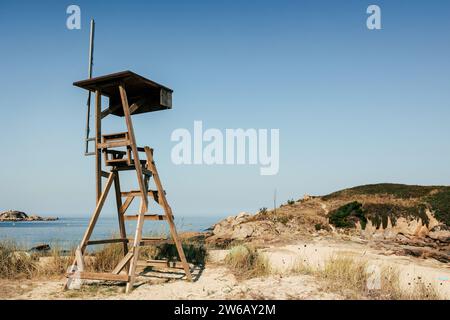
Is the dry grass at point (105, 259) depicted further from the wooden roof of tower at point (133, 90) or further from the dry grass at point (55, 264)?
the wooden roof of tower at point (133, 90)

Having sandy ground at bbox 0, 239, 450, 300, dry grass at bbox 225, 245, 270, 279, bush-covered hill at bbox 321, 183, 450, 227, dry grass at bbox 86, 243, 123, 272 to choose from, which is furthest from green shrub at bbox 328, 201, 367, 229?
dry grass at bbox 86, 243, 123, 272

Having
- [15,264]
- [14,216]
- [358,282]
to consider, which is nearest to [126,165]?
[15,264]

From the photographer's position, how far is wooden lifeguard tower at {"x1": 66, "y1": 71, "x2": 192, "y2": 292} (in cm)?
659

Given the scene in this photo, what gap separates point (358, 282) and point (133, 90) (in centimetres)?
602

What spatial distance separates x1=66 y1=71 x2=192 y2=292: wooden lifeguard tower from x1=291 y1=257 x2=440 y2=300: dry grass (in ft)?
8.83

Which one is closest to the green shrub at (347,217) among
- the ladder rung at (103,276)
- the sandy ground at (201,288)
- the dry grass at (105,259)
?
the sandy ground at (201,288)

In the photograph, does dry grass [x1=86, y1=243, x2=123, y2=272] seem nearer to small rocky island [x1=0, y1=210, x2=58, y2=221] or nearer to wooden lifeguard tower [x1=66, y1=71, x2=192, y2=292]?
wooden lifeguard tower [x1=66, y1=71, x2=192, y2=292]

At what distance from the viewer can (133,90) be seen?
759 centimetres

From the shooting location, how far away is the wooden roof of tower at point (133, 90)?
6738 mm

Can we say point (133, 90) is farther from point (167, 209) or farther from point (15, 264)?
point (15, 264)
